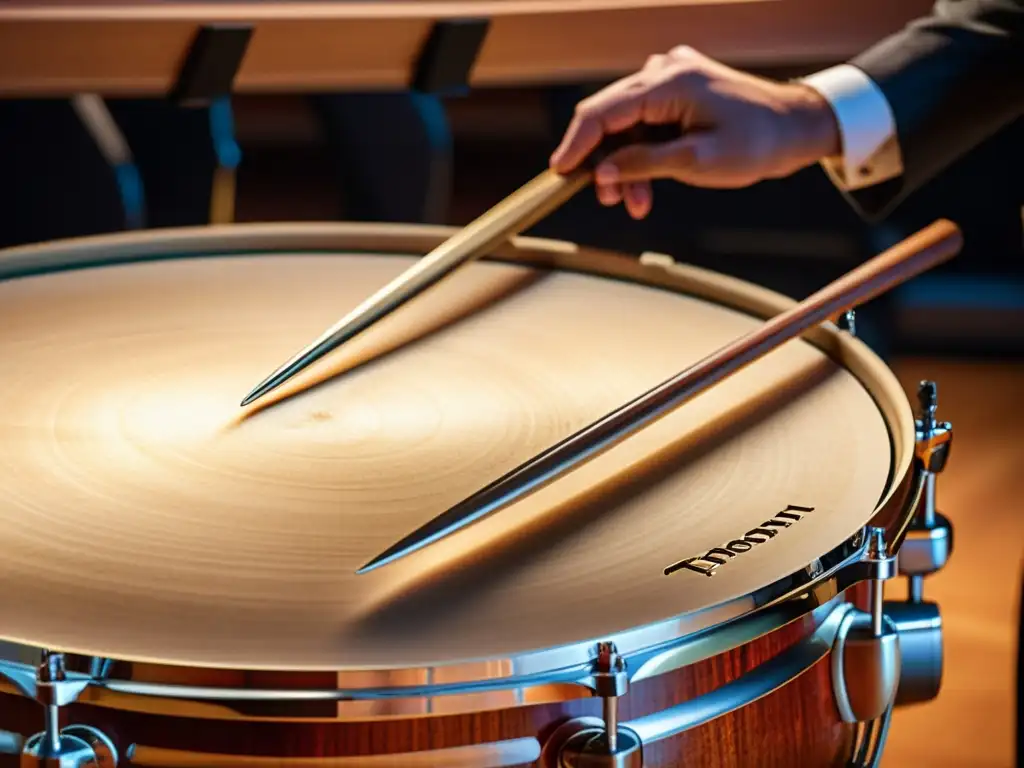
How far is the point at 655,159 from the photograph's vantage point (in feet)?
2.68

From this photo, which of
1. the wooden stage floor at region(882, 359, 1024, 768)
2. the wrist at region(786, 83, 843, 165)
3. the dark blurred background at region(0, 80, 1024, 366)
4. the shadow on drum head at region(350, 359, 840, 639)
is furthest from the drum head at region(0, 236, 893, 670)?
the dark blurred background at region(0, 80, 1024, 366)

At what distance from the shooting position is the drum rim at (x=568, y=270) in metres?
0.49

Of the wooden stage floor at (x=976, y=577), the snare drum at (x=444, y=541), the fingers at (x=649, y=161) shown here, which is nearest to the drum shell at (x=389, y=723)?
the snare drum at (x=444, y=541)

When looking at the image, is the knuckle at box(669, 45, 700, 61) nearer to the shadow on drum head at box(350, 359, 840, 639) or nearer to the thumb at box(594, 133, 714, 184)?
the thumb at box(594, 133, 714, 184)

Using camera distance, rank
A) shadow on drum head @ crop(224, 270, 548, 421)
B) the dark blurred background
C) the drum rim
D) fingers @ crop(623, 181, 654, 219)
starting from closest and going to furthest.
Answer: the drum rim, shadow on drum head @ crop(224, 270, 548, 421), fingers @ crop(623, 181, 654, 219), the dark blurred background

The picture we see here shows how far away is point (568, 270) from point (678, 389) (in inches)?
11.9

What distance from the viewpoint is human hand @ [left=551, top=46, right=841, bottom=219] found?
2.69 ft

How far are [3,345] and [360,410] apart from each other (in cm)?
21

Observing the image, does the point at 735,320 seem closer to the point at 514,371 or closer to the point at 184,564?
the point at 514,371

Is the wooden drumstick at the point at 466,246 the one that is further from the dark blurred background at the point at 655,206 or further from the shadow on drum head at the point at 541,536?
the dark blurred background at the point at 655,206

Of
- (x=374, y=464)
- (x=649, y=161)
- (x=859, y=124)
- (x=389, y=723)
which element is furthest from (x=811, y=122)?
(x=389, y=723)

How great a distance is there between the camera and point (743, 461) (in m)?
0.67

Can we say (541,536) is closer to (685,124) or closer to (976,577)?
(685,124)

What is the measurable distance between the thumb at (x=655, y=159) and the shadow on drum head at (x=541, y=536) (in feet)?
0.50
